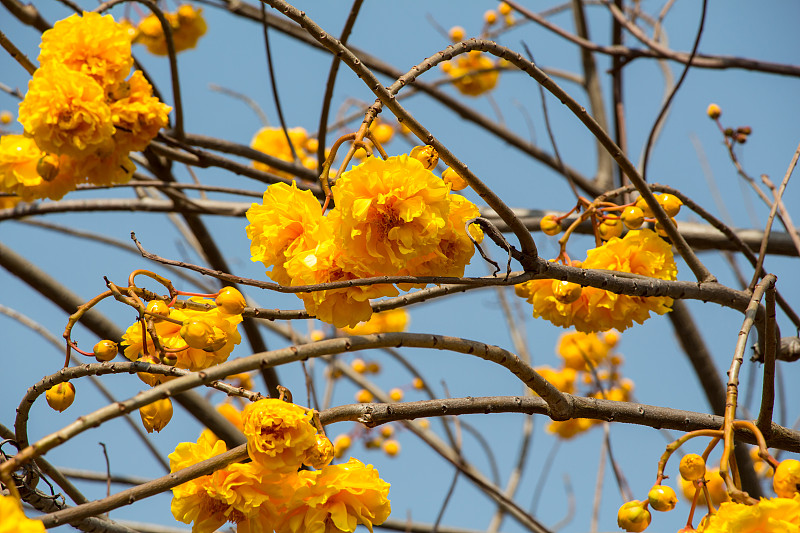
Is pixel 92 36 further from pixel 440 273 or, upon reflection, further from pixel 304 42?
pixel 304 42

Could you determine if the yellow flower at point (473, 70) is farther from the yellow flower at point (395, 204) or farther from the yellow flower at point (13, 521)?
the yellow flower at point (13, 521)

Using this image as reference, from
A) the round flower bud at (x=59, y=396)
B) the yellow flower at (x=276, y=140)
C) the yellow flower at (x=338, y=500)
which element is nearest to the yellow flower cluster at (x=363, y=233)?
the yellow flower at (x=338, y=500)

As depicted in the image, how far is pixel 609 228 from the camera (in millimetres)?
1590

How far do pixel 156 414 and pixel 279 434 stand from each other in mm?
331

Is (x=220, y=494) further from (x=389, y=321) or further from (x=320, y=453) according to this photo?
(x=389, y=321)

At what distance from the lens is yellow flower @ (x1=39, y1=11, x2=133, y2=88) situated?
1678 mm

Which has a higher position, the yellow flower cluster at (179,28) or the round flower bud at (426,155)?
the yellow flower cluster at (179,28)

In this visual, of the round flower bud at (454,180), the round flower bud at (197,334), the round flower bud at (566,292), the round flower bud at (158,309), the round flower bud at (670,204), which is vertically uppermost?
the round flower bud at (670,204)

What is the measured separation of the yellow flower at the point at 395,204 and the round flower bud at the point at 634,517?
458 mm

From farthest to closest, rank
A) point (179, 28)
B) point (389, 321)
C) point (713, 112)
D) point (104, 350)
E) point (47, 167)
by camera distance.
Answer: point (389, 321), point (179, 28), point (713, 112), point (47, 167), point (104, 350)

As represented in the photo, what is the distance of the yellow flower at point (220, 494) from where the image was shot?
1070 mm

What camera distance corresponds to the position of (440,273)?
43.9 inches

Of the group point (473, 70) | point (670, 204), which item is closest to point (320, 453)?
point (670, 204)

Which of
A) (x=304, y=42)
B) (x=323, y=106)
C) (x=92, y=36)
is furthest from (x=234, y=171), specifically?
(x=304, y=42)
